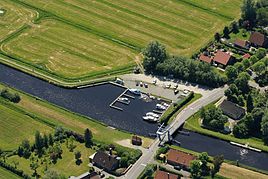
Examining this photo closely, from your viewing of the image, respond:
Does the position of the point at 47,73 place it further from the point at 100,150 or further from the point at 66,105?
the point at 100,150

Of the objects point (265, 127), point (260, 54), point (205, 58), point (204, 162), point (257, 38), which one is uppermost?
point (257, 38)

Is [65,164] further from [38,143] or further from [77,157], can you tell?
[38,143]

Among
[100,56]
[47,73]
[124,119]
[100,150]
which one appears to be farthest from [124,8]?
[100,150]

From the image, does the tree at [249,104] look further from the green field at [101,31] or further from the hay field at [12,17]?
the hay field at [12,17]

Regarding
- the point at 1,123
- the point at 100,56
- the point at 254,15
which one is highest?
the point at 254,15

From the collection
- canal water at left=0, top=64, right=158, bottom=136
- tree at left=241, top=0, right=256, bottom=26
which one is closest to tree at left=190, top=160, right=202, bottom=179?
canal water at left=0, top=64, right=158, bottom=136

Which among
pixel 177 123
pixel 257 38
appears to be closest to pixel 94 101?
pixel 177 123

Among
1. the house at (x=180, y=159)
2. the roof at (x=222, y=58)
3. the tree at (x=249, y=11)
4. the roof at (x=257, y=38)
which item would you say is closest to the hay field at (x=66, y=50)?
the roof at (x=222, y=58)
